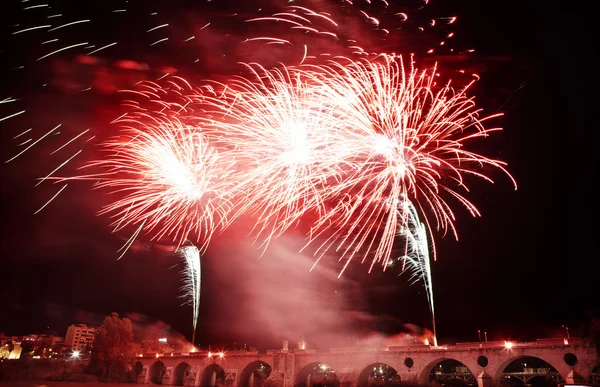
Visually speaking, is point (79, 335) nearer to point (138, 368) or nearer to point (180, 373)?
point (138, 368)

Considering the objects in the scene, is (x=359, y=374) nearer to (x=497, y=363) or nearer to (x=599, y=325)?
(x=497, y=363)

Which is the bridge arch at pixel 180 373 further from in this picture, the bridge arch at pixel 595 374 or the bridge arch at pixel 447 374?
the bridge arch at pixel 595 374

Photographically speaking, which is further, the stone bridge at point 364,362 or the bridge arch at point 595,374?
the stone bridge at point 364,362

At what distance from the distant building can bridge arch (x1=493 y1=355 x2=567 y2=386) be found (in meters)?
102

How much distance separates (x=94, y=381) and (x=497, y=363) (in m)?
44.9

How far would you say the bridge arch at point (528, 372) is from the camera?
33.1 meters

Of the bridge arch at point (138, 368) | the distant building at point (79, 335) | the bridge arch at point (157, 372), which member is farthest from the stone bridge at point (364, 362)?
the distant building at point (79, 335)

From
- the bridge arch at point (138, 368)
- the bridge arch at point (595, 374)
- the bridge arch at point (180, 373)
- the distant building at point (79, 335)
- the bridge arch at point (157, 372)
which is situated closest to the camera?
the bridge arch at point (595, 374)

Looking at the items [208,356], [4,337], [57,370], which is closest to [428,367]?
[208,356]

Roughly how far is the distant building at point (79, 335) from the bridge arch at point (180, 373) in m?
71.0

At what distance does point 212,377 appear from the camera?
55.5 m

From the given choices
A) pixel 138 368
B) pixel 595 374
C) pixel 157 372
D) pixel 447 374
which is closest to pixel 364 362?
pixel 595 374

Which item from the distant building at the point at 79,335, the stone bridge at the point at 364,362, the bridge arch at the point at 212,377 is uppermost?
the stone bridge at the point at 364,362

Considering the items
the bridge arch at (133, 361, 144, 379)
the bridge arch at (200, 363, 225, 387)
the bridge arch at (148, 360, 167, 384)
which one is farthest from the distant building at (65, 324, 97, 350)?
the bridge arch at (200, 363, 225, 387)
